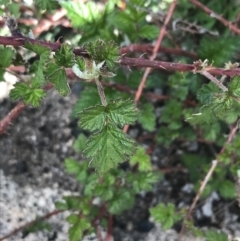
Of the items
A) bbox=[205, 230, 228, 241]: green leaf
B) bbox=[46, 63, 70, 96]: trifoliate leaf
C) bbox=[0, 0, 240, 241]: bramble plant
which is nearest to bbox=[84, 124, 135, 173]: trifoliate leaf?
bbox=[0, 0, 240, 241]: bramble plant

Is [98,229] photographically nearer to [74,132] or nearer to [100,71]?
[74,132]

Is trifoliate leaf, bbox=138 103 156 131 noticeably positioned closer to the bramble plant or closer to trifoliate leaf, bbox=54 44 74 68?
the bramble plant

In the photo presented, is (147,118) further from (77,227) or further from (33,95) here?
(33,95)

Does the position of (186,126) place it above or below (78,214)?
above

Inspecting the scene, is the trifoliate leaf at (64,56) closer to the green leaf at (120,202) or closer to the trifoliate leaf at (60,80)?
the trifoliate leaf at (60,80)

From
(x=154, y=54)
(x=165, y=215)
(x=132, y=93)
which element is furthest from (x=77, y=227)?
(x=154, y=54)

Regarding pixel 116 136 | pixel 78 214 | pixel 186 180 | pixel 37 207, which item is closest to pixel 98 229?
pixel 78 214
